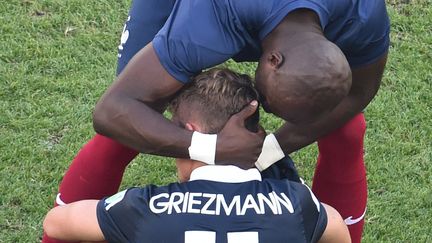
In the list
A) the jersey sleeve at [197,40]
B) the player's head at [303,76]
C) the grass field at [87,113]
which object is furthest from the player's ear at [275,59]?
the grass field at [87,113]

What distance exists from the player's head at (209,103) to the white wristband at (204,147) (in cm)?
4

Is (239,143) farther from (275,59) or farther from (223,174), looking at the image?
(275,59)

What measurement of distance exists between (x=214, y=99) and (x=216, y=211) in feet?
1.19

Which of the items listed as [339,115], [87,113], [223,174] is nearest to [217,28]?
[223,174]

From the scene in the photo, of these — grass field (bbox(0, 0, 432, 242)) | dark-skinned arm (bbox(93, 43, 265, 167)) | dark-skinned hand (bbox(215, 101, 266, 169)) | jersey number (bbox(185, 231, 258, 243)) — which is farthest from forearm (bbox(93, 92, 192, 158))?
grass field (bbox(0, 0, 432, 242))

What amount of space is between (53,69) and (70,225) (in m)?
2.44

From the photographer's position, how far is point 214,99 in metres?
2.83

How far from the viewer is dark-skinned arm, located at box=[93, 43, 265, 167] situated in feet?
9.18

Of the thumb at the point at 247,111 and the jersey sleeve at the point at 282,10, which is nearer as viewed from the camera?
the jersey sleeve at the point at 282,10

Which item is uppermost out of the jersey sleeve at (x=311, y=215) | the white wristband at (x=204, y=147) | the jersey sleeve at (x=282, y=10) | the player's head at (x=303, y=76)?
the jersey sleeve at (x=282, y=10)

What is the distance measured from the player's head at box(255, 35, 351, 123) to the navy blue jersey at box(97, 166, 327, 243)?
23 centimetres

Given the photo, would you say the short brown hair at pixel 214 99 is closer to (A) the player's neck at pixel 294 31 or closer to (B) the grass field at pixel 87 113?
(A) the player's neck at pixel 294 31

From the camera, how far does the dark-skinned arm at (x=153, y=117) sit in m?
2.80

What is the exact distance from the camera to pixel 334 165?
3.64m
